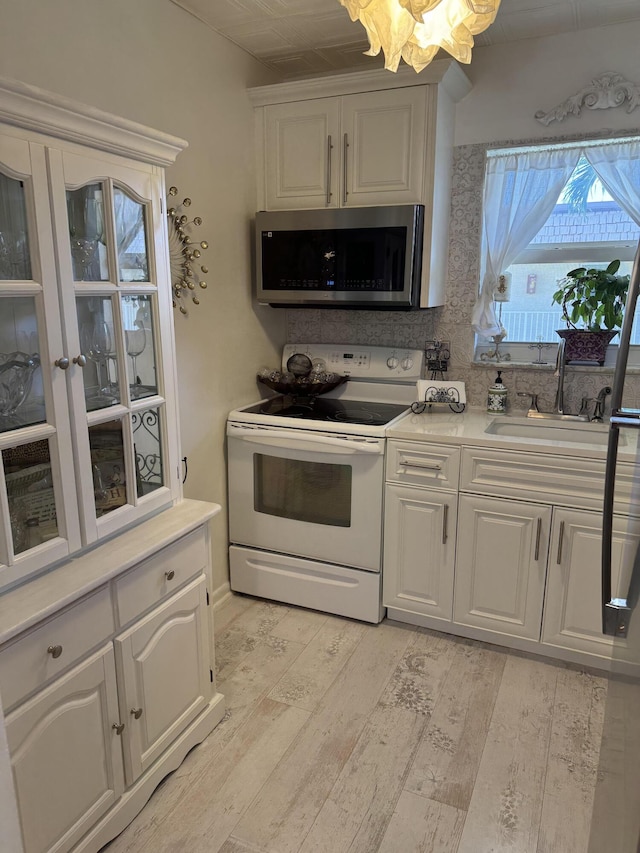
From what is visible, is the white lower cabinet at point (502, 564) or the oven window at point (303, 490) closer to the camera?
the white lower cabinet at point (502, 564)

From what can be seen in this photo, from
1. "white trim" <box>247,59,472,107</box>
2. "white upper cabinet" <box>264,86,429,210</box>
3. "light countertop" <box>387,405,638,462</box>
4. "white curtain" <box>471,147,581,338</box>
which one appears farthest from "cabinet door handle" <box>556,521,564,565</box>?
"white trim" <box>247,59,472,107</box>

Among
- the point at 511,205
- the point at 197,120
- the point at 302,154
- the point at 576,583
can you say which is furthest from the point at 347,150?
the point at 576,583

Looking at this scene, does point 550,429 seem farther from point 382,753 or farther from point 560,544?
point 382,753

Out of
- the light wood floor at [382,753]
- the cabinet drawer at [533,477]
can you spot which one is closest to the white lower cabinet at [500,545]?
the cabinet drawer at [533,477]

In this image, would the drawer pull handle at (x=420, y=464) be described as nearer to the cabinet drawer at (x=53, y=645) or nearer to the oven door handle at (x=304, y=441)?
the oven door handle at (x=304, y=441)

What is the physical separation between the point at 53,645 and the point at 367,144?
2276 mm

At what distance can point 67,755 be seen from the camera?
1490mm

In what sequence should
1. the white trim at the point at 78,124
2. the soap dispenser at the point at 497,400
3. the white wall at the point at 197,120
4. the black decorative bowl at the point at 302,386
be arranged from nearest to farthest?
1. the white trim at the point at 78,124
2. the white wall at the point at 197,120
3. the soap dispenser at the point at 497,400
4. the black decorative bowl at the point at 302,386

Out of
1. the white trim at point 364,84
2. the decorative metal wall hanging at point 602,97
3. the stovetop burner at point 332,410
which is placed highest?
the white trim at point 364,84

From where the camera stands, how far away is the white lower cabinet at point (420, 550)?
2.53 m

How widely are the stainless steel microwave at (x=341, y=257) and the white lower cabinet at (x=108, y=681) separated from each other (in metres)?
1.25

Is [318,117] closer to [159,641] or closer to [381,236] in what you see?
[381,236]

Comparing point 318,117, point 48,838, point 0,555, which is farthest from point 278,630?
point 318,117

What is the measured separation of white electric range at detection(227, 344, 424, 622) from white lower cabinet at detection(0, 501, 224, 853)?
789 millimetres
